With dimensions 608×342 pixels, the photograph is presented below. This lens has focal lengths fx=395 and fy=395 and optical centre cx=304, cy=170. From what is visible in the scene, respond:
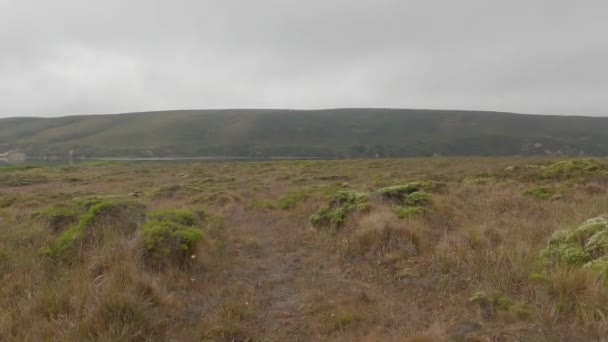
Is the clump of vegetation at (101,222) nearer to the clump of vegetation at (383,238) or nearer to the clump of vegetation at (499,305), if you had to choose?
the clump of vegetation at (383,238)

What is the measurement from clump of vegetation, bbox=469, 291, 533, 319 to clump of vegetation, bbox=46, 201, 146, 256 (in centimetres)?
636

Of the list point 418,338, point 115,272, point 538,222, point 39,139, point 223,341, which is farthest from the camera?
point 39,139

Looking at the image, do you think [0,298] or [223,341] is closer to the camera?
[223,341]

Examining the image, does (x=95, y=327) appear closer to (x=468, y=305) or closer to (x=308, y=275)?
(x=308, y=275)

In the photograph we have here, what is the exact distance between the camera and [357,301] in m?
5.44

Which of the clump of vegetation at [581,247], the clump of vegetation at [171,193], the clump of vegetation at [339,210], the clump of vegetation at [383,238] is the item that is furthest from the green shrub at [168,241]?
the clump of vegetation at [171,193]

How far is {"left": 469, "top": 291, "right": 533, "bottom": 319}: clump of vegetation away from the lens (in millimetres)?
4465

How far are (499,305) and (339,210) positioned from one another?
5.78 meters

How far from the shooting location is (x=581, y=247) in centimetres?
593

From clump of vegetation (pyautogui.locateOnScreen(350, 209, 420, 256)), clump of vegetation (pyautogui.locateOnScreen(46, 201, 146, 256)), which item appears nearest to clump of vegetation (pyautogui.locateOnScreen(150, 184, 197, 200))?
clump of vegetation (pyautogui.locateOnScreen(46, 201, 146, 256))

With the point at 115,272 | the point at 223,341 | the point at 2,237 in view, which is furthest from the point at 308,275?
the point at 2,237

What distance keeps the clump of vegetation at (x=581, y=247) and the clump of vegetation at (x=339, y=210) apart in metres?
4.57

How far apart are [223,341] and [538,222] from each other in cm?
720

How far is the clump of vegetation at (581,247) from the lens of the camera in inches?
217
